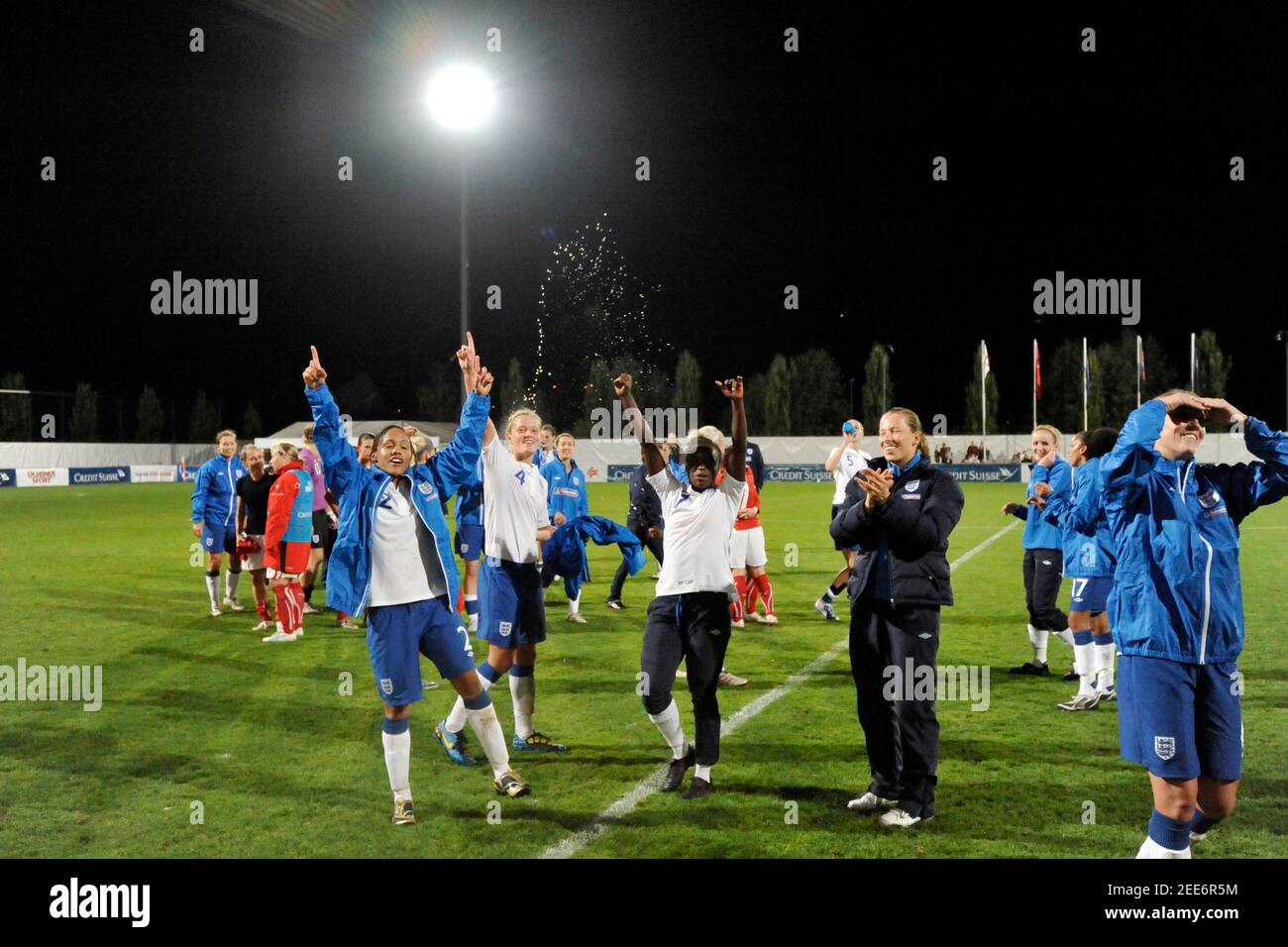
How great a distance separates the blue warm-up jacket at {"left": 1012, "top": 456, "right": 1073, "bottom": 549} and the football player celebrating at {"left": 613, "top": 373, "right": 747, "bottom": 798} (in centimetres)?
347

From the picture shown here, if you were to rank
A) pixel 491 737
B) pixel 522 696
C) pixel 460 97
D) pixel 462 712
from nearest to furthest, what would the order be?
pixel 491 737 < pixel 462 712 < pixel 522 696 < pixel 460 97

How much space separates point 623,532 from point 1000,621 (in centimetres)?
589

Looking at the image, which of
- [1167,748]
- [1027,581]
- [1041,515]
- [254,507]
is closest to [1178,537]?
[1167,748]

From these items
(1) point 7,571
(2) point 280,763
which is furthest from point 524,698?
(1) point 7,571

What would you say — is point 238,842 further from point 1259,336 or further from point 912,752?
point 1259,336

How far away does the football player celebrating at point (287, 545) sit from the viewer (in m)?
11.1

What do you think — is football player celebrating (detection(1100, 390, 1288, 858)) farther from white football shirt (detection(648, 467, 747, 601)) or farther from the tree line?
the tree line

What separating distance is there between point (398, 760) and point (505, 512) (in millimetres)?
1687

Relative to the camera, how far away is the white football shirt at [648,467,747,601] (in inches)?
234

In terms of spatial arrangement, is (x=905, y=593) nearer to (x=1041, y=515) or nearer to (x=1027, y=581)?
(x=1041, y=515)

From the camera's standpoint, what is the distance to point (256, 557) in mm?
12305

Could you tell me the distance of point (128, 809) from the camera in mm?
5820

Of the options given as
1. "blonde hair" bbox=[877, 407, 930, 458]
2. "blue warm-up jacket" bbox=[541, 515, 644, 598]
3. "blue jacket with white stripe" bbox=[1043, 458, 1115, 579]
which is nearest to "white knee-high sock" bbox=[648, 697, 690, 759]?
"blue warm-up jacket" bbox=[541, 515, 644, 598]

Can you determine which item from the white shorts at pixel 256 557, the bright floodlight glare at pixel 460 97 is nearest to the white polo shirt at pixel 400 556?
the white shorts at pixel 256 557
